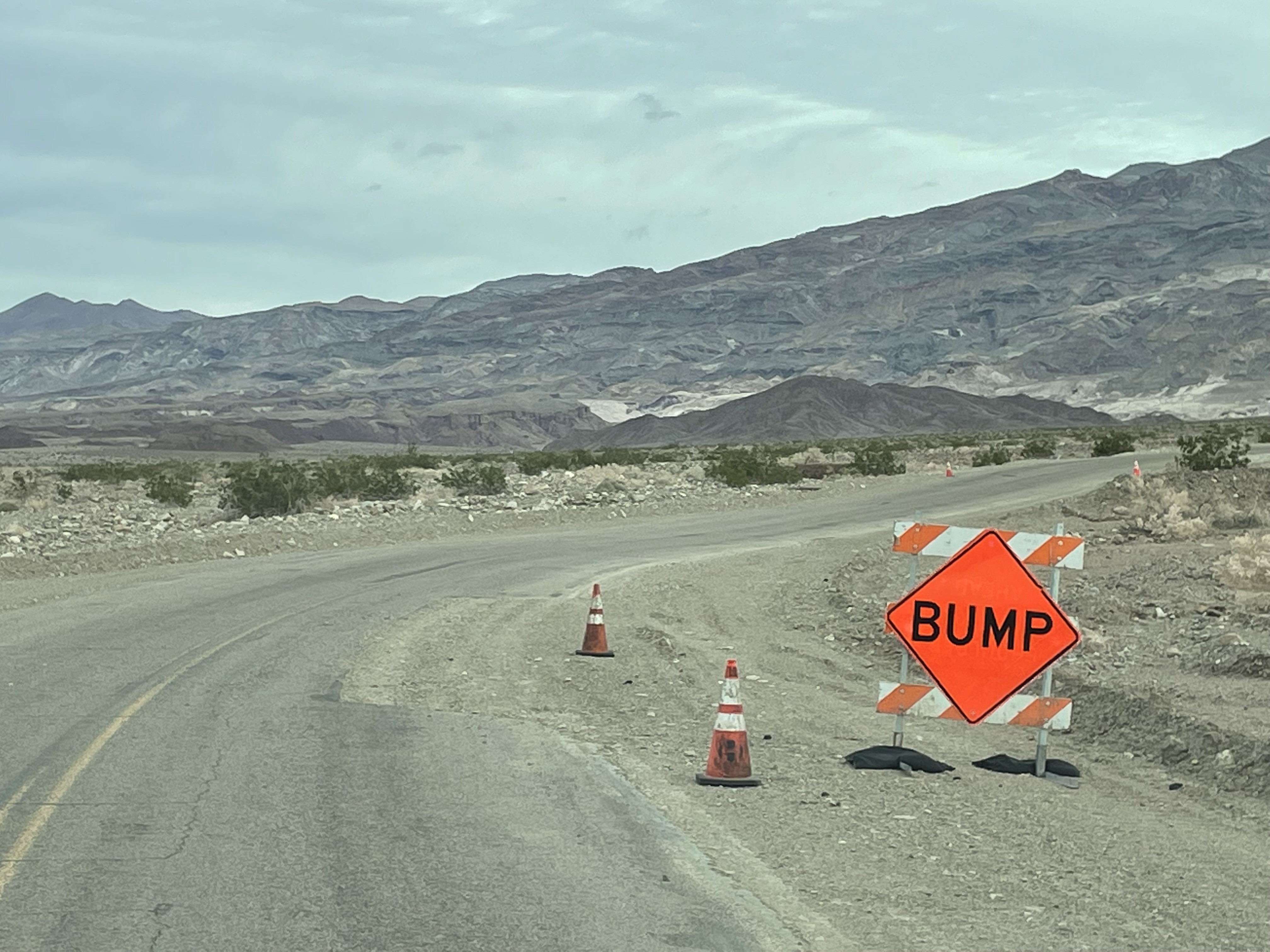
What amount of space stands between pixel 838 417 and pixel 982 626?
14968 centimetres

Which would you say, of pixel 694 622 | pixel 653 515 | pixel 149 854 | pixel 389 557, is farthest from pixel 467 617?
pixel 653 515

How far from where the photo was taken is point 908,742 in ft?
36.8

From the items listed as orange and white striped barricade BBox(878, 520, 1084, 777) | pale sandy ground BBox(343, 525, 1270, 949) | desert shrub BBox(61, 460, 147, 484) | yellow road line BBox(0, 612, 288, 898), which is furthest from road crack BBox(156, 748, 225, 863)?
desert shrub BBox(61, 460, 147, 484)

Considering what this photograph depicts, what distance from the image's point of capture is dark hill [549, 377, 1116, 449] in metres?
154

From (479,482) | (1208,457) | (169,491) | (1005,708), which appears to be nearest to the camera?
(1005,708)

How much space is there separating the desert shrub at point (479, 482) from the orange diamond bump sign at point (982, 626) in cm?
3205

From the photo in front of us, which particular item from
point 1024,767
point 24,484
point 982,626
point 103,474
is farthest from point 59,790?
point 103,474

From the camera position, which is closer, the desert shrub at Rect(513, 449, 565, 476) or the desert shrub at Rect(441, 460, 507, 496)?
the desert shrub at Rect(441, 460, 507, 496)

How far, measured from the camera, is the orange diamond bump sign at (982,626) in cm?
938

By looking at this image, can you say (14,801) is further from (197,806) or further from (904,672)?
(904,672)

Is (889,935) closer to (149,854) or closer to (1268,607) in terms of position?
(149,854)

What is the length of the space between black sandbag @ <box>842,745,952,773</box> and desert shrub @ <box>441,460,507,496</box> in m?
31.5

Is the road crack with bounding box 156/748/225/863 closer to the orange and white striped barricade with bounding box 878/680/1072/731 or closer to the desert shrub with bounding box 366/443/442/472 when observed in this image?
the orange and white striped barricade with bounding box 878/680/1072/731

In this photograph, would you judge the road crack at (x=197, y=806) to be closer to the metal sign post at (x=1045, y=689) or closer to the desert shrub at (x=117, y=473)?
the metal sign post at (x=1045, y=689)
